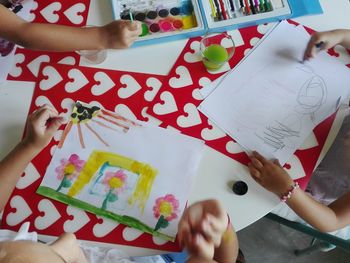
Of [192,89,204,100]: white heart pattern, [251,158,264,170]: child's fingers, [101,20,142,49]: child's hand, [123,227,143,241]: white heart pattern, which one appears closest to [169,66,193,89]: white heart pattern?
[192,89,204,100]: white heart pattern

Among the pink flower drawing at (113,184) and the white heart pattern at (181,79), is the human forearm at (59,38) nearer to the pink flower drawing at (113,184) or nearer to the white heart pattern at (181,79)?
the white heart pattern at (181,79)

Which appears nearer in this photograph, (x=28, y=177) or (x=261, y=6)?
(x=28, y=177)

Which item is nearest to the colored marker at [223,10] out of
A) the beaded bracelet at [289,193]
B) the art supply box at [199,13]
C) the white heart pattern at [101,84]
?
the art supply box at [199,13]

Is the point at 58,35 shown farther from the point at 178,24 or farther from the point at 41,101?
the point at 178,24

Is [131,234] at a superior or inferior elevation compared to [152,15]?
inferior

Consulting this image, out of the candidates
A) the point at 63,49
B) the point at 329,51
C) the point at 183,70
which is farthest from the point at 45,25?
the point at 329,51

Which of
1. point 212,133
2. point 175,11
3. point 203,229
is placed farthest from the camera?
point 175,11

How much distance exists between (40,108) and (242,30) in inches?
19.7

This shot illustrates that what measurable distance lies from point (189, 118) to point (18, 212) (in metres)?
0.40

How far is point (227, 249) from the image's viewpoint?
750 mm

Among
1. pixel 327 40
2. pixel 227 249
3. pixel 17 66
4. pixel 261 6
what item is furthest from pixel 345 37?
pixel 17 66

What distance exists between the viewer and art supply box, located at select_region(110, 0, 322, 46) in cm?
94

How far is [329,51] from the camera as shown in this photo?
935 millimetres

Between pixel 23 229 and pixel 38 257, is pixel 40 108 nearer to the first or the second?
pixel 23 229
